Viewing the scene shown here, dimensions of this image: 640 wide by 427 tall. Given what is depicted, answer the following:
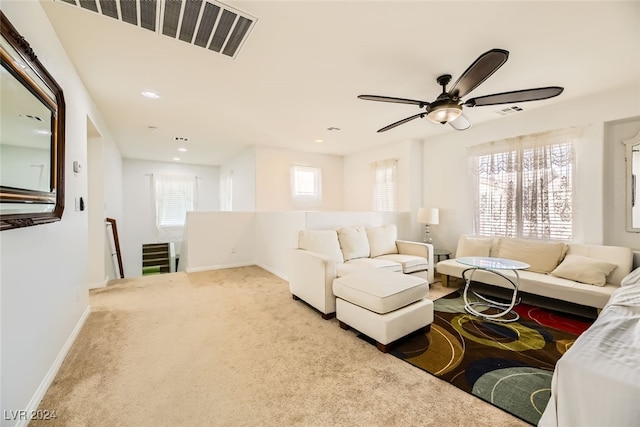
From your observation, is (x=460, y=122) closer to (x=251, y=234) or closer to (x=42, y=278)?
(x=42, y=278)

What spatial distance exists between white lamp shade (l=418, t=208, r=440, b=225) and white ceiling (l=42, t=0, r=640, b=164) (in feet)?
5.00

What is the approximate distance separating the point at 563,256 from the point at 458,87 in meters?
2.64

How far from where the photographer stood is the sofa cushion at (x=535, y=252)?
123 inches

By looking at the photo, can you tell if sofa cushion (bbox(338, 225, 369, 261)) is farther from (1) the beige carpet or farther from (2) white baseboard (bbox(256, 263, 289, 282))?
(2) white baseboard (bbox(256, 263, 289, 282))

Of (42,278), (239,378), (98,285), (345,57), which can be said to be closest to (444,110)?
(345,57)

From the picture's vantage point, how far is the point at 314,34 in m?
1.95

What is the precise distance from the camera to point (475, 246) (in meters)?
3.78

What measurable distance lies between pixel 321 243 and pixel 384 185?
2587 mm

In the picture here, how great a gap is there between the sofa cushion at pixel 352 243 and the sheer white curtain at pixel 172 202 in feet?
17.3

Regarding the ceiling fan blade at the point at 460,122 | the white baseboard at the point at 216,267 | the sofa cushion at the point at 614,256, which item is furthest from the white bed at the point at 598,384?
Result: the white baseboard at the point at 216,267

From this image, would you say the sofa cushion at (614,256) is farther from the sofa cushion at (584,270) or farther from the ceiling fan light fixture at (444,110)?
the ceiling fan light fixture at (444,110)

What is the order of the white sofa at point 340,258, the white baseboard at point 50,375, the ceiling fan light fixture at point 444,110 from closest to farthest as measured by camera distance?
1. the white baseboard at point 50,375
2. the ceiling fan light fixture at point 444,110
3. the white sofa at point 340,258

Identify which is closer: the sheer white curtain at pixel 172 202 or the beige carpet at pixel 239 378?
the beige carpet at pixel 239 378

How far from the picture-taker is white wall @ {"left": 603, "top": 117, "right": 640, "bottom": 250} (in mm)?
2912
